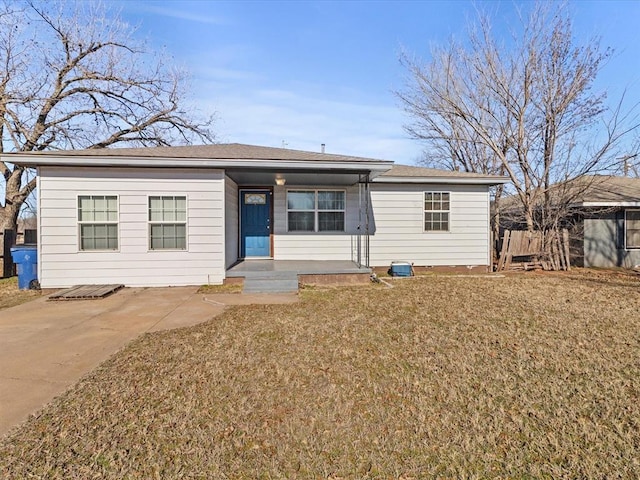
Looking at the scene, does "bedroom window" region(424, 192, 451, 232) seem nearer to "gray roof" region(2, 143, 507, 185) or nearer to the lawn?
"gray roof" region(2, 143, 507, 185)

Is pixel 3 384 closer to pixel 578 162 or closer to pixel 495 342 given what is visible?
pixel 495 342

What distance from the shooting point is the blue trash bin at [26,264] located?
7734 millimetres

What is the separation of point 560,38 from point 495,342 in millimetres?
13701

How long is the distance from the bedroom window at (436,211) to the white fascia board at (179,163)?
2765mm

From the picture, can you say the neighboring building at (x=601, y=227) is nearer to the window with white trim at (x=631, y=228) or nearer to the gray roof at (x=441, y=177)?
the window with white trim at (x=631, y=228)

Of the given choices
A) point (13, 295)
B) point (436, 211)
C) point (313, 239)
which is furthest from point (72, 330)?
point (436, 211)

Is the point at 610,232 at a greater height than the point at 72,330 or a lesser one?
greater

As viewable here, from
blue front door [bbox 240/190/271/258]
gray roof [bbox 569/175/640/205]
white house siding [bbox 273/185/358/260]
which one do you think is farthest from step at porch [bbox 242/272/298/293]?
gray roof [bbox 569/175/640/205]

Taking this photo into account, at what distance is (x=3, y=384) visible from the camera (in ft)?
10.3

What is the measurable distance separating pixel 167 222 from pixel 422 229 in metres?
7.01

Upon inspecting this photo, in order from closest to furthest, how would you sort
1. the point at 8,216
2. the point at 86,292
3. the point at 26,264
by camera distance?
the point at 86,292, the point at 26,264, the point at 8,216

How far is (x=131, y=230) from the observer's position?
25.8 ft

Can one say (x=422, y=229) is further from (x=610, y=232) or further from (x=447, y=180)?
(x=610, y=232)

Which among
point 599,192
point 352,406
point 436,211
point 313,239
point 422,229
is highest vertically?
point 599,192
